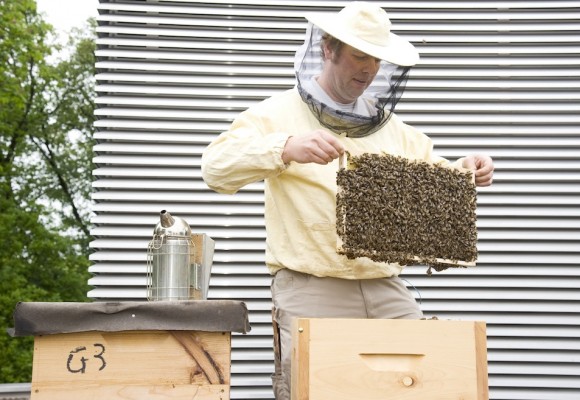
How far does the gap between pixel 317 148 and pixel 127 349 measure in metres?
0.88

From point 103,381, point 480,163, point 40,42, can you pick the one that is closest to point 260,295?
point 480,163

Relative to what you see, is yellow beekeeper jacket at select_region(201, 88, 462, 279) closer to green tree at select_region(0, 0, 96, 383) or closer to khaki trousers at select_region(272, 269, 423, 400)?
khaki trousers at select_region(272, 269, 423, 400)

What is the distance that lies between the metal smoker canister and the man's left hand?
3.76 ft

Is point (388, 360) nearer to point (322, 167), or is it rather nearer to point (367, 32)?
point (322, 167)

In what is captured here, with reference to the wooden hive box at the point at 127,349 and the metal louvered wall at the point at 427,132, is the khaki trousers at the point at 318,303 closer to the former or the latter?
the wooden hive box at the point at 127,349

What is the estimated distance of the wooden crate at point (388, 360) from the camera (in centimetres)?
216

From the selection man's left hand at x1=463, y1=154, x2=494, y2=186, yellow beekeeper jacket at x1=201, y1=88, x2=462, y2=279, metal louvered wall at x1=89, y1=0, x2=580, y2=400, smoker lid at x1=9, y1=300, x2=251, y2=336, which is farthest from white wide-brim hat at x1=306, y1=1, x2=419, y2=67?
metal louvered wall at x1=89, y1=0, x2=580, y2=400

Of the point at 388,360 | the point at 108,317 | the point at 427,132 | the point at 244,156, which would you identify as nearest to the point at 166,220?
the point at 244,156

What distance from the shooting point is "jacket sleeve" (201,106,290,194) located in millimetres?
2512

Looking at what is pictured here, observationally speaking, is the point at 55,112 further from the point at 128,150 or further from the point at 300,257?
the point at 300,257

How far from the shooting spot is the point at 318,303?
2.68m

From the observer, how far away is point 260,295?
3.96 meters

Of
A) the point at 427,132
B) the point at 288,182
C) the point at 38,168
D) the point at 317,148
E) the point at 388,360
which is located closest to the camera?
the point at 388,360

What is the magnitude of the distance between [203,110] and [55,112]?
19.6 m
